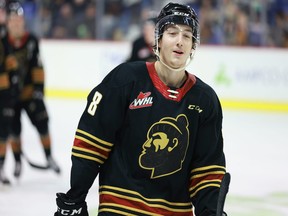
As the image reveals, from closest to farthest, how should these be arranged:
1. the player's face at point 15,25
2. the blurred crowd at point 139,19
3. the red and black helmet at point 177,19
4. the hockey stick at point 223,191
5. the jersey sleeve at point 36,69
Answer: the hockey stick at point 223,191
the red and black helmet at point 177,19
the player's face at point 15,25
the jersey sleeve at point 36,69
the blurred crowd at point 139,19

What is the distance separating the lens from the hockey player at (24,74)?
16.9ft

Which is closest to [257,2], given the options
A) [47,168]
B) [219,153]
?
[47,168]

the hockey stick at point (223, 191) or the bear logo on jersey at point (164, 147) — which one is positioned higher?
the bear logo on jersey at point (164, 147)

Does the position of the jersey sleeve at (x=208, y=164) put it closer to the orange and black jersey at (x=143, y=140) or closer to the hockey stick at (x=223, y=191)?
the orange and black jersey at (x=143, y=140)

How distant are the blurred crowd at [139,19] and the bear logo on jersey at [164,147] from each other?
309 inches

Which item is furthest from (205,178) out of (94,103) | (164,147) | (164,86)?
(94,103)

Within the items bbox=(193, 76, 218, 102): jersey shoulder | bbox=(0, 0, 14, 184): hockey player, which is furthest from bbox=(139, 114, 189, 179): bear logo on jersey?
bbox=(0, 0, 14, 184): hockey player

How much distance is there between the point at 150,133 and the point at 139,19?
8296 millimetres

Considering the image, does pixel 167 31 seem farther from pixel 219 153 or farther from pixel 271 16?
pixel 271 16

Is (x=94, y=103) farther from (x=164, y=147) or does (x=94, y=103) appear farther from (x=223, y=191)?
(x=223, y=191)

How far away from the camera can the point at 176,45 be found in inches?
82.9

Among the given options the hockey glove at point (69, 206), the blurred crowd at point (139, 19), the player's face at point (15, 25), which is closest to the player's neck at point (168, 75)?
the hockey glove at point (69, 206)

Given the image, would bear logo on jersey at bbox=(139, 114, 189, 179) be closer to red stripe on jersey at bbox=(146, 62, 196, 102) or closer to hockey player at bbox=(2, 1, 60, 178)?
red stripe on jersey at bbox=(146, 62, 196, 102)

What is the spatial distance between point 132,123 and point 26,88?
11.1 ft
